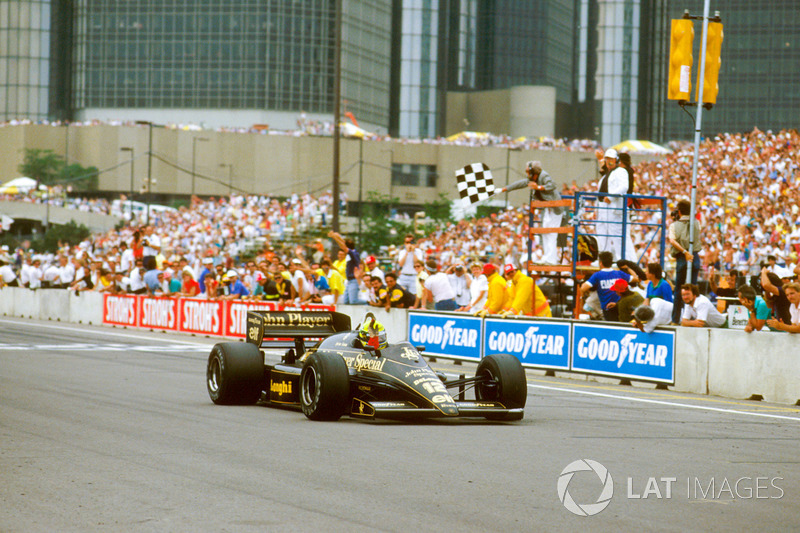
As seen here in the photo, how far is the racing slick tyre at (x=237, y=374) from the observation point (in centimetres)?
1189

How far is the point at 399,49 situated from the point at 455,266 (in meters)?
93.6

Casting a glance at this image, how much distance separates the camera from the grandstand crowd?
2058 centimetres

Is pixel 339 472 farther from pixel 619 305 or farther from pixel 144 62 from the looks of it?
pixel 144 62

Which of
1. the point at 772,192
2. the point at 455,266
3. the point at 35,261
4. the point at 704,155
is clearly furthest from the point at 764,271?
the point at 35,261

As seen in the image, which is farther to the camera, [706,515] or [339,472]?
[339,472]

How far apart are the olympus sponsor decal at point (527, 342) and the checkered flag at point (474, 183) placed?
2.25 m

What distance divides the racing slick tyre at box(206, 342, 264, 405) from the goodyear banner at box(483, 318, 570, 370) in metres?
6.12

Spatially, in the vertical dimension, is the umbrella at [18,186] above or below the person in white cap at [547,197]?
above

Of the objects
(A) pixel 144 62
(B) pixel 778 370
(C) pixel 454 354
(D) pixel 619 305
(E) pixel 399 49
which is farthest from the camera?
(E) pixel 399 49

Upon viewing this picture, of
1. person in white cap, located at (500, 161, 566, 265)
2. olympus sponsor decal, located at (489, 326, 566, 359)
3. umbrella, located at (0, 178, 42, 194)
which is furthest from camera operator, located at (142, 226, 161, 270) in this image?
umbrella, located at (0, 178, 42, 194)

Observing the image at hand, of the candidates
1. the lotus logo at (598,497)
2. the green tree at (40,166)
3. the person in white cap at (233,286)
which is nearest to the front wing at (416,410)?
the lotus logo at (598,497)

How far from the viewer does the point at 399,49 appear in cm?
11319

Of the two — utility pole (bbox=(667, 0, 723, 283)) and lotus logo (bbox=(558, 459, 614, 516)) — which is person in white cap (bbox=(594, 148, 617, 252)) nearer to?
utility pole (bbox=(667, 0, 723, 283))

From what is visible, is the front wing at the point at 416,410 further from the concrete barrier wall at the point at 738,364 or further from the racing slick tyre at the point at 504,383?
the concrete barrier wall at the point at 738,364
